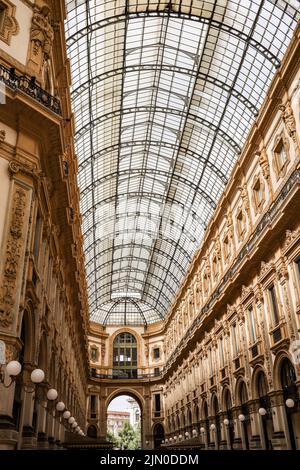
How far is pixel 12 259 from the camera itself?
11.5 metres

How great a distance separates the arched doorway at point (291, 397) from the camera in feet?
58.9

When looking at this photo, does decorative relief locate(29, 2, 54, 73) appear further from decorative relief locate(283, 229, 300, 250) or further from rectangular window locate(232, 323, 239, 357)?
rectangular window locate(232, 323, 239, 357)

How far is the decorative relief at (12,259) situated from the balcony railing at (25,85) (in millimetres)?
3059

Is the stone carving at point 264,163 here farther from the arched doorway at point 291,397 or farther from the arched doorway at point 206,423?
the arched doorway at point 206,423

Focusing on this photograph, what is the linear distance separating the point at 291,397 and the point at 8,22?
17729 mm

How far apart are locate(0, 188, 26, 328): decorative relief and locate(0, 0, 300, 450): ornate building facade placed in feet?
0.10

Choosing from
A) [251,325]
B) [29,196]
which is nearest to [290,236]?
[251,325]

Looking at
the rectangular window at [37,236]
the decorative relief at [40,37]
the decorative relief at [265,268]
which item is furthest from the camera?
the decorative relief at [265,268]

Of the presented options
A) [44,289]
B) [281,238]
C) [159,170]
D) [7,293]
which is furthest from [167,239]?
[7,293]

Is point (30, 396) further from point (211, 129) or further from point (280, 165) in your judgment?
point (211, 129)

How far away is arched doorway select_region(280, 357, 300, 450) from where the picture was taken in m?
18.0

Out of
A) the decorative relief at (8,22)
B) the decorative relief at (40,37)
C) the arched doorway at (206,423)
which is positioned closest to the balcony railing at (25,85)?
the decorative relief at (40,37)

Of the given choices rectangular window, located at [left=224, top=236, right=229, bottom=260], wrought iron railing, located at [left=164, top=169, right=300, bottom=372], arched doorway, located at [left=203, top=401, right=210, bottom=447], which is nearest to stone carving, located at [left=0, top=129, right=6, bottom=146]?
wrought iron railing, located at [left=164, top=169, right=300, bottom=372]

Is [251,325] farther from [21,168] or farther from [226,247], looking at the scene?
[21,168]
